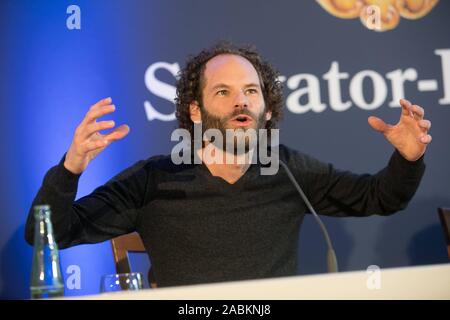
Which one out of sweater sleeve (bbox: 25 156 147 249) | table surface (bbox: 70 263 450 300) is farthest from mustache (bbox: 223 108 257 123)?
table surface (bbox: 70 263 450 300)

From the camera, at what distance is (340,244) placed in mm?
3564

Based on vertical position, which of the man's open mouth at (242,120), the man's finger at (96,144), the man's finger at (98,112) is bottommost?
the man's finger at (96,144)

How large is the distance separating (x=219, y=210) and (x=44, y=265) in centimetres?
99

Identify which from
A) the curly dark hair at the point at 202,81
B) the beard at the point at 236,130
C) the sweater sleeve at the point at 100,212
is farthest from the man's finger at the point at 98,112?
the curly dark hair at the point at 202,81

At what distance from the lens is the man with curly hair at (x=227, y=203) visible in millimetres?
2326

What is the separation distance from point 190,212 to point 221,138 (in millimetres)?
300

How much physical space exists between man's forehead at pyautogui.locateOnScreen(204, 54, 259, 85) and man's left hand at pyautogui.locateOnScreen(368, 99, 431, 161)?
0.67 meters

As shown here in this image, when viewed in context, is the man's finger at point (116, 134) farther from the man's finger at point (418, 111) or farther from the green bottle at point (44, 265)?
the man's finger at point (418, 111)

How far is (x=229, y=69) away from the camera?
2646 mm

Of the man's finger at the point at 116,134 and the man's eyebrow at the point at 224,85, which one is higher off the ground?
the man's eyebrow at the point at 224,85

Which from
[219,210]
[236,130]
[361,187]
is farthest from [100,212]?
[361,187]

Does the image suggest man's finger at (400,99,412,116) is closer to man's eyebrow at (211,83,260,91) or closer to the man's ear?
man's eyebrow at (211,83,260,91)

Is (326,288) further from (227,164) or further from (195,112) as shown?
(195,112)

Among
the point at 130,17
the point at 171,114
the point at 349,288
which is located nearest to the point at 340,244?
the point at 171,114
